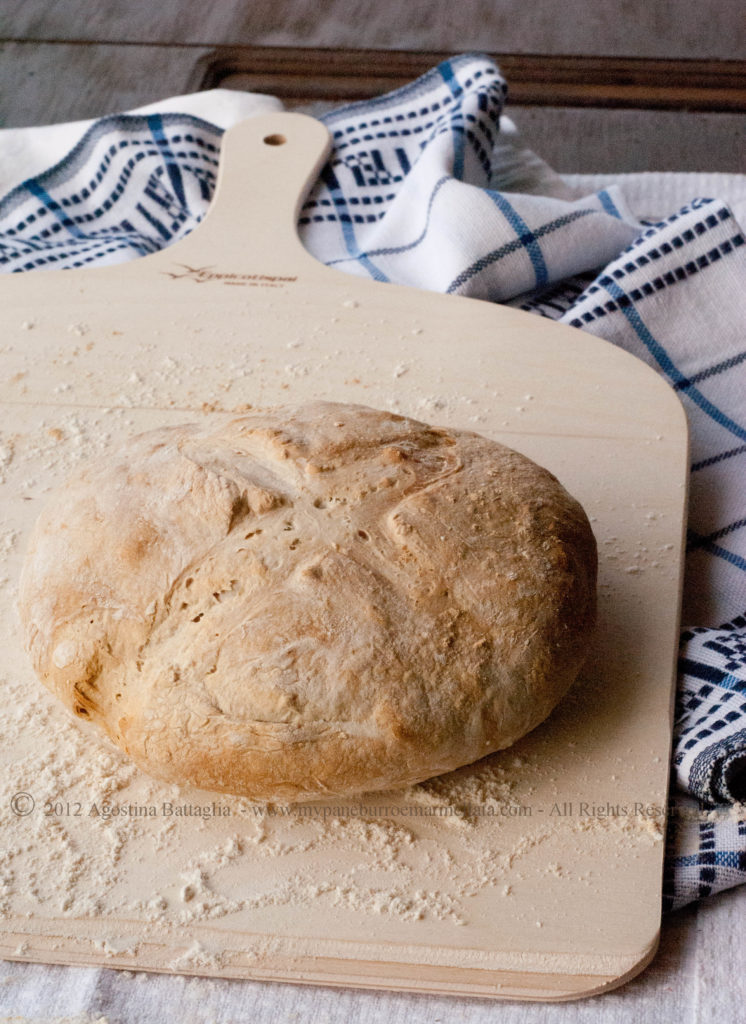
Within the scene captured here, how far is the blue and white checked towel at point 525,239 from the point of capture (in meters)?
1.32

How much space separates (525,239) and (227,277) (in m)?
0.52

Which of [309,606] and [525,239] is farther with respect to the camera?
Answer: [525,239]

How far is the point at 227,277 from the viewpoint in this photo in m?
1.91

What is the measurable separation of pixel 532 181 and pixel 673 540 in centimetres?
106

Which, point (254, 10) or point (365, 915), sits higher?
point (254, 10)

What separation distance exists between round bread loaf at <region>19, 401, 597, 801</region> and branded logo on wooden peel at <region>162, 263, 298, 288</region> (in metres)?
0.64

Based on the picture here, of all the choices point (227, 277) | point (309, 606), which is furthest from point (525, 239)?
point (309, 606)

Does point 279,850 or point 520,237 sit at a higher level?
point 520,237

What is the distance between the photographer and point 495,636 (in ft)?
3.80

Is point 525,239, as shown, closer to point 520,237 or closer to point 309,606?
point 520,237

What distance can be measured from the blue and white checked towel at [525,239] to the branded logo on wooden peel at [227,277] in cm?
21

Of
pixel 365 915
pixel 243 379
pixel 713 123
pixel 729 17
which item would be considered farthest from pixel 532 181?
pixel 365 915

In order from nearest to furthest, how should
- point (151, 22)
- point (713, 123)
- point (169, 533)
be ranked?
point (169, 533) < point (713, 123) < point (151, 22)

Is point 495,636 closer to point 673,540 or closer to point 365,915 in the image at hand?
point 365,915
